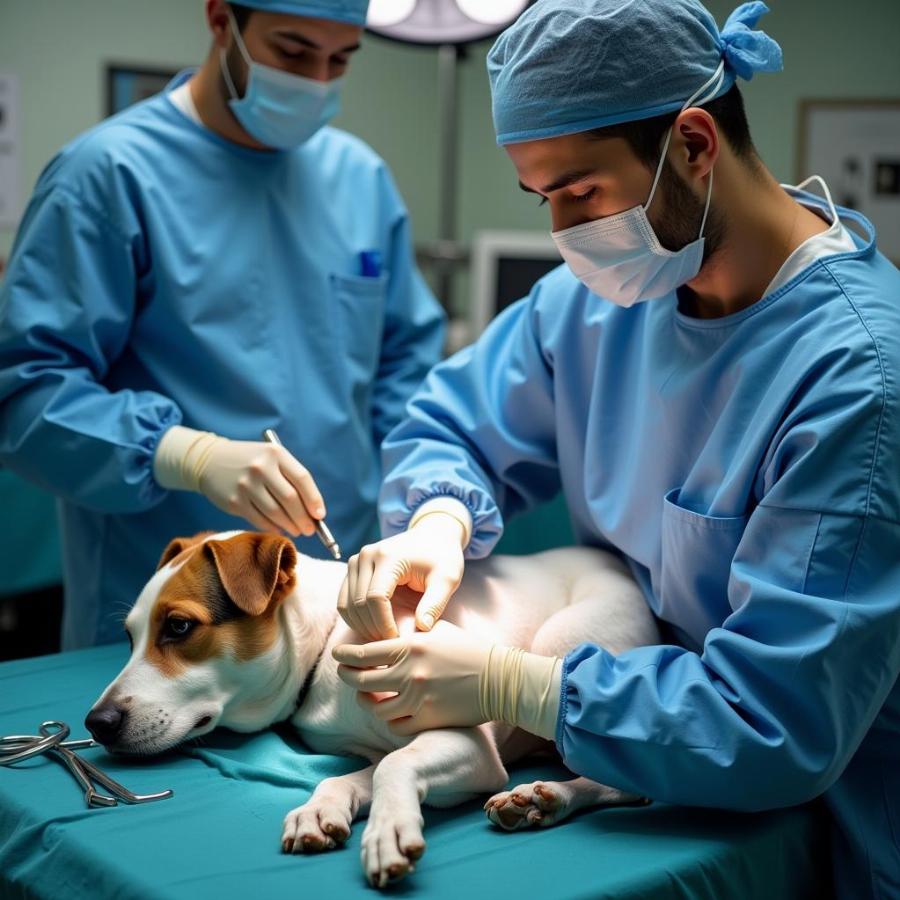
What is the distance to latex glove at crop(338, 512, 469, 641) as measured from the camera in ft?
4.32

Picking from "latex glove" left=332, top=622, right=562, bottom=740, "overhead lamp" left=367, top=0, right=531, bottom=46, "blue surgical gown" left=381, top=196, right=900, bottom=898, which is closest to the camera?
"blue surgical gown" left=381, top=196, right=900, bottom=898

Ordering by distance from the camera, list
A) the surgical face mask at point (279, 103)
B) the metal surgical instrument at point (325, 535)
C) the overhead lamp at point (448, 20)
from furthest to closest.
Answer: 1. the overhead lamp at point (448, 20)
2. the surgical face mask at point (279, 103)
3. the metal surgical instrument at point (325, 535)

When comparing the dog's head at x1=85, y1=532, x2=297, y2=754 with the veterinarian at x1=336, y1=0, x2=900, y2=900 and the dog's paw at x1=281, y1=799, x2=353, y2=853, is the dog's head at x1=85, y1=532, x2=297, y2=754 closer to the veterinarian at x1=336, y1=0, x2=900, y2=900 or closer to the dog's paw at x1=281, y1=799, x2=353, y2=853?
the veterinarian at x1=336, y1=0, x2=900, y2=900

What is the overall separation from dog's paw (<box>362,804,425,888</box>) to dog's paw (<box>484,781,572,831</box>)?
A: 0.31 ft

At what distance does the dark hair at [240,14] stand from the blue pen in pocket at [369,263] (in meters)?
0.46

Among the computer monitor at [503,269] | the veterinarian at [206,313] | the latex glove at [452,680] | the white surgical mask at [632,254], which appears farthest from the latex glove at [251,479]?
the computer monitor at [503,269]

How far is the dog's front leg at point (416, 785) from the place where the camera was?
3.35ft

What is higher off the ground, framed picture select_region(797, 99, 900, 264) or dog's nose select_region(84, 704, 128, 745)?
framed picture select_region(797, 99, 900, 264)

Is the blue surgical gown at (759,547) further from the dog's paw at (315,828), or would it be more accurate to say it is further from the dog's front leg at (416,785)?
the dog's paw at (315,828)

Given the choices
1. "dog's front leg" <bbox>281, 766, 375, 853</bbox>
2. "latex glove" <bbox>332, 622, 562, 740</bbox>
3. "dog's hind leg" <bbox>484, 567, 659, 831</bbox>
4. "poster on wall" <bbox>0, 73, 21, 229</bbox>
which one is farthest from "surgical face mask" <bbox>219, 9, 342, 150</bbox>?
"poster on wall" <bbox>0, 73, 21, 229</bbox>

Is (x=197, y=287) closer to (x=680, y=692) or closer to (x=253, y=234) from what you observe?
(x=253, y=234)

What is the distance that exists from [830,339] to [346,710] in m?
0.72

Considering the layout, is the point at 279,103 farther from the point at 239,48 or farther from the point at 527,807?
the point at 527,807

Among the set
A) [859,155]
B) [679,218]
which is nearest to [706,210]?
[679,218]
